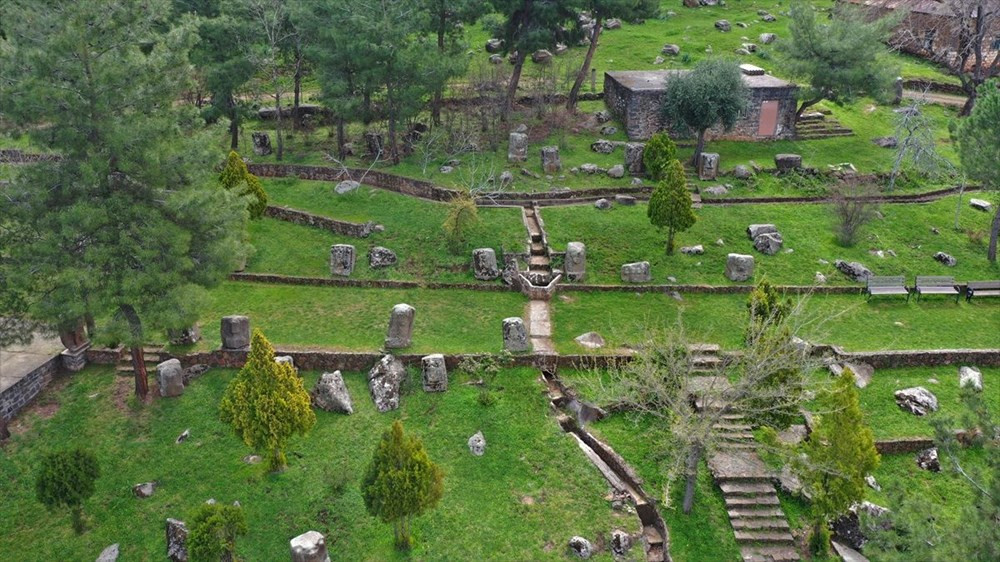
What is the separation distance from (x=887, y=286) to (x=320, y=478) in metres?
20.6

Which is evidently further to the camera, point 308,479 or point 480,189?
point 480,189

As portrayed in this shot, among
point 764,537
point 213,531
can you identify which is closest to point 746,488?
point 764,537

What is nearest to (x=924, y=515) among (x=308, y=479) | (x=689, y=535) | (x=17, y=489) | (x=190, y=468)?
(x=689, y=535)

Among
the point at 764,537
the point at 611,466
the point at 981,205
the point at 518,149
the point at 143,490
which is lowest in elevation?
the point at 764,537

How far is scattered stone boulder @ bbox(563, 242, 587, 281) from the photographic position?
27.9 metres

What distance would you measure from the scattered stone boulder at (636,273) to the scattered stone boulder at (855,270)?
7.55 metres

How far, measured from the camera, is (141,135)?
64.9ft

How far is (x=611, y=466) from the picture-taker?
20.5 meters

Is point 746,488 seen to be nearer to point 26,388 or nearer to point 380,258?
point 380,258

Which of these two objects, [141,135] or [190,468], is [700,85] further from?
[190,468]

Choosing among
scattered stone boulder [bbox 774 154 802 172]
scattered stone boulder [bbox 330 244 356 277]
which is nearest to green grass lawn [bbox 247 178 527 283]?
scattered stone boulder [bbox 330 244 356 277]

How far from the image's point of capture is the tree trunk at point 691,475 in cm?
1873

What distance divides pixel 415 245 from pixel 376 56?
9.22m

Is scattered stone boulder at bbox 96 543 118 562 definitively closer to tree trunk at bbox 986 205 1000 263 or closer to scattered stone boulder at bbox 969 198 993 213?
tree trunk at bbox 986 205 1000 263
